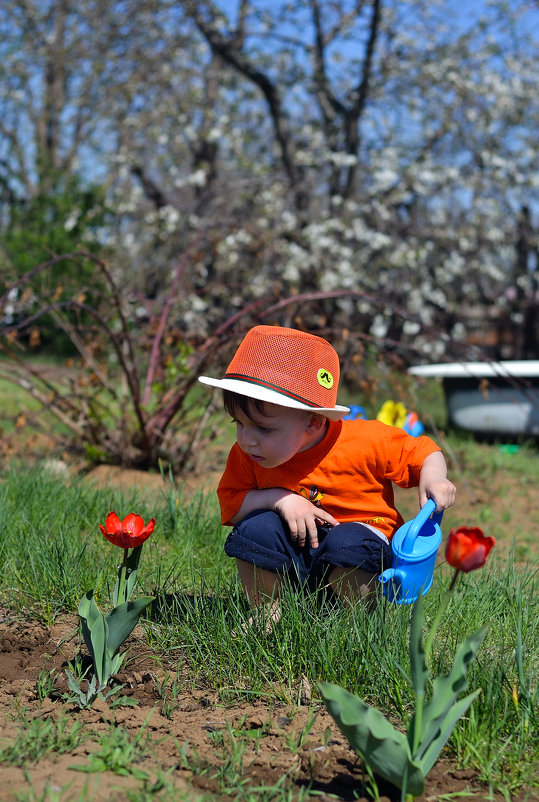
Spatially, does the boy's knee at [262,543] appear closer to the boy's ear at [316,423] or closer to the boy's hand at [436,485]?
the boy's ear at [316,423]

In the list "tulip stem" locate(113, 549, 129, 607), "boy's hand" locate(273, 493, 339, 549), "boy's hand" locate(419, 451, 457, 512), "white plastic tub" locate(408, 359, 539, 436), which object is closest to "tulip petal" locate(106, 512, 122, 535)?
Answer: "tulip stem" locate(113, 549, 129, 607)

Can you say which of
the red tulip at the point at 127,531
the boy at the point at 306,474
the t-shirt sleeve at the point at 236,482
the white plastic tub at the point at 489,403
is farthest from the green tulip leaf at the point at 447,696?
the white plastic tub at the point at 489,403

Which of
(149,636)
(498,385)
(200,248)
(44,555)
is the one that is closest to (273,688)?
(149,636)

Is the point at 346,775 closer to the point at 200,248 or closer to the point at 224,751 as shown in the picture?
the point at 224,751

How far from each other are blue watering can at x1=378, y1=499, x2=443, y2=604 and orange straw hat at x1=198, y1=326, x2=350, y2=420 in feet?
1.19

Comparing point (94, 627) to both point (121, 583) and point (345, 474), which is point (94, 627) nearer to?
point (121, 583)

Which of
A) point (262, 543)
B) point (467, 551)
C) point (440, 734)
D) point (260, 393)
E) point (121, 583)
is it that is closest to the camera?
point (467, 551)

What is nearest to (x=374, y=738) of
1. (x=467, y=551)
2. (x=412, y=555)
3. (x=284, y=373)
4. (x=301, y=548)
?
(x=467, y=551)

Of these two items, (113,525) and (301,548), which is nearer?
(113,525)

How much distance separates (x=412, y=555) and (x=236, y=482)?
585mm

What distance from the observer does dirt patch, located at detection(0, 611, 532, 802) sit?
1490 mm

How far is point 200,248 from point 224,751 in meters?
6.61

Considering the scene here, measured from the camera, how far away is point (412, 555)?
1.91 meters

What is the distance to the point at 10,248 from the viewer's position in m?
10.9
